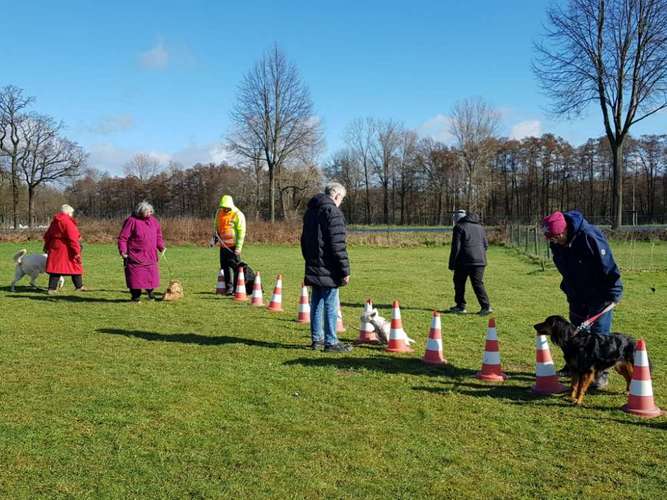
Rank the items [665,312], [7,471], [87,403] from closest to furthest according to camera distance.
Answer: [7,471] < [87,403] < [665,312]

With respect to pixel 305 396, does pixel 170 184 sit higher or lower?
higher

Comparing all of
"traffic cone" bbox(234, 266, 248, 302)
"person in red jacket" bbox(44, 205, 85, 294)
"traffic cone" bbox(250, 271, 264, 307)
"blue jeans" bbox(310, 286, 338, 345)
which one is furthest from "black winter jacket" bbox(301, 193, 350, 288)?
"person in red jacket" bbox(44, 205, 85, 294)

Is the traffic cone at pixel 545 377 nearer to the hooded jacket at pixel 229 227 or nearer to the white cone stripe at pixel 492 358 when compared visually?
the white cone stripe at pixel 492 358

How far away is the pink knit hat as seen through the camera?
17.6 feet

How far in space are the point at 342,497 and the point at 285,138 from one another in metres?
47.0

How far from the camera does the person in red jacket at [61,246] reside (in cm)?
1149

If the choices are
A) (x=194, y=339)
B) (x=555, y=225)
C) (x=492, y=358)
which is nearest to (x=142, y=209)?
(x=194, y=339)

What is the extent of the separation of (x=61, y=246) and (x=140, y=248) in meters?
2.45

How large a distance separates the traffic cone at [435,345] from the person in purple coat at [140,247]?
585cm

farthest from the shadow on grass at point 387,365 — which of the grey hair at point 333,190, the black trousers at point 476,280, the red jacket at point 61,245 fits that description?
the red jacket at point 61,245

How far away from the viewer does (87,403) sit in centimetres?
490

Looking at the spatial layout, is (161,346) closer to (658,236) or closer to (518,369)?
(518,369)

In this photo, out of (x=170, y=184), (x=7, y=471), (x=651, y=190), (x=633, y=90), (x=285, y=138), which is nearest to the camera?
(x=7, y=471)

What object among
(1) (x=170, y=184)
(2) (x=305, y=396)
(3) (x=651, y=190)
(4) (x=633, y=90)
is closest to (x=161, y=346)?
(2) (x=305, y=396)
